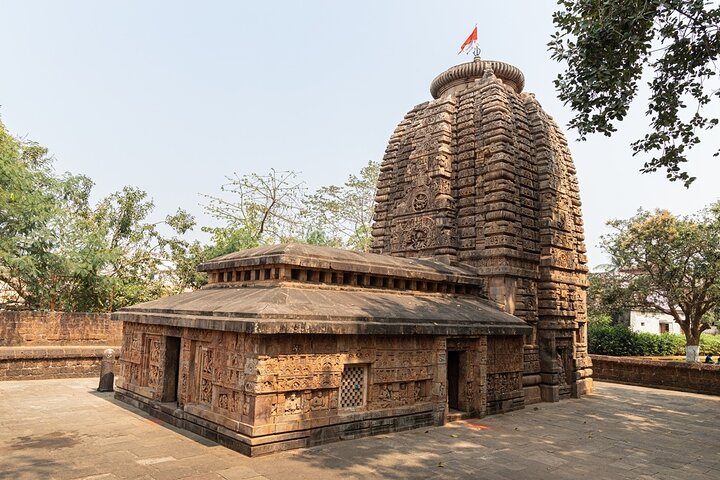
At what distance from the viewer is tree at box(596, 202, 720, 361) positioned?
23469mm

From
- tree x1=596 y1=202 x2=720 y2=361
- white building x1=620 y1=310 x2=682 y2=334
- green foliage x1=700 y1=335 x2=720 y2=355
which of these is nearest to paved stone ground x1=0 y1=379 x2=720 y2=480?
tree x1=596 y1=202 x2=720 y2=361

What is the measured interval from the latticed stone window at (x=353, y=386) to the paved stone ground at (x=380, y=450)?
659 mm

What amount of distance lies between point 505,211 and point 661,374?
379 inches

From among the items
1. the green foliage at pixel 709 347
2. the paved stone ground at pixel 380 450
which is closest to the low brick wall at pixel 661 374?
the paved stone ground at pixel 380 450

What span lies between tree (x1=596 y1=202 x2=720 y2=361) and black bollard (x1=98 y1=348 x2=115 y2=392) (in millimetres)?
24563

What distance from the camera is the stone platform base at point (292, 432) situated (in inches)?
279

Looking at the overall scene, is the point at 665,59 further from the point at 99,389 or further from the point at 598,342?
the point at 598,342

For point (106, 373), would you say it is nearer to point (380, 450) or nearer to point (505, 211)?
point (380, 450)

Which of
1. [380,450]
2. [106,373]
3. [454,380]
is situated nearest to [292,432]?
[380,450]

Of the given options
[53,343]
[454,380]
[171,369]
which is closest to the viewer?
[171,369]

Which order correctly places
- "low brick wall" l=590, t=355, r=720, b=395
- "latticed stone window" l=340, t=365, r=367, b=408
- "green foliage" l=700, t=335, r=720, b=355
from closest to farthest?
"latticed stone window" l=340, t=365, r=367, b=408, "low brick wall" l=590, t=355, r=720, b=395, "green foliage" l=700, t=335, r=720, b=355

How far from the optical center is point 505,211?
→ 12867 millimetres

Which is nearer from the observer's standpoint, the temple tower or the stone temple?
the stone temple

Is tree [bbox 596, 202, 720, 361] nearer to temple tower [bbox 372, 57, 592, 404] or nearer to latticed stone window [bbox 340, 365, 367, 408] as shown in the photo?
temple tower [bbox 372, 57, 592, 404]
